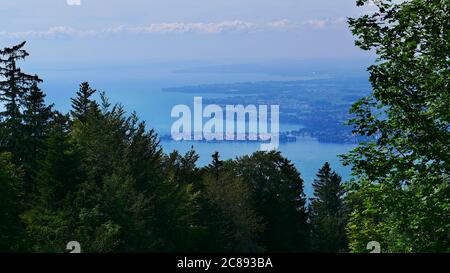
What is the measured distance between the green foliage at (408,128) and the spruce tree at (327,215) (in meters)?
56.4

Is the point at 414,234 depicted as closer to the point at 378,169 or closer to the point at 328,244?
the point at 378,169

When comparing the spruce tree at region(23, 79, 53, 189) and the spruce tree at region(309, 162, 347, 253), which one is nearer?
the spruce tree at region(23, 79, 53, 189)

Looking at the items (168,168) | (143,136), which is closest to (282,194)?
(168,168)

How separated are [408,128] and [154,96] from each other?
8514cm

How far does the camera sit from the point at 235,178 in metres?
61.3

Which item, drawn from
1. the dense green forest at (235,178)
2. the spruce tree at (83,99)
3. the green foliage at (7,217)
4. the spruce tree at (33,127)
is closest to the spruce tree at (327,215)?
the dense green forest at (235,178)

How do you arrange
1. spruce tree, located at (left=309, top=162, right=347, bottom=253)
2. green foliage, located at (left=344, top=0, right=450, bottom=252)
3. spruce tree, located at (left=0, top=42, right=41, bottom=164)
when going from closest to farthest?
1. green foliage, located at (left=344, top=0, right=450, bottom=252)
2. spruce tree, located at (left=0, top=42, right=41, bottom=164)
3. spruce tree, located at (left=309, top=162, right=347, bottom=253)

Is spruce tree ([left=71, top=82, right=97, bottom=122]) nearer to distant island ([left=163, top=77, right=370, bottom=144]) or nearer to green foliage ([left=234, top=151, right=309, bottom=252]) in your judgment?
green foliage ([left=234, top=151, right=309, bottom=252])

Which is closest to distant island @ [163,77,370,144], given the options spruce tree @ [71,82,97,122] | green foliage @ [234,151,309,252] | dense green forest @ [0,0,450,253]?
green foliage @ [234,151,309,252]

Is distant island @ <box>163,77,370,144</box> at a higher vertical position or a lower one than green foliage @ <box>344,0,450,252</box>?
higher

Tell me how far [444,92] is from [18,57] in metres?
36.4

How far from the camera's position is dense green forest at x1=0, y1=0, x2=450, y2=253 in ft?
55.3

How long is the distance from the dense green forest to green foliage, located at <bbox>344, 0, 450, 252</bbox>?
0.04 metres

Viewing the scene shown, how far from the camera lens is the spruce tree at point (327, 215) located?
75881 mm
